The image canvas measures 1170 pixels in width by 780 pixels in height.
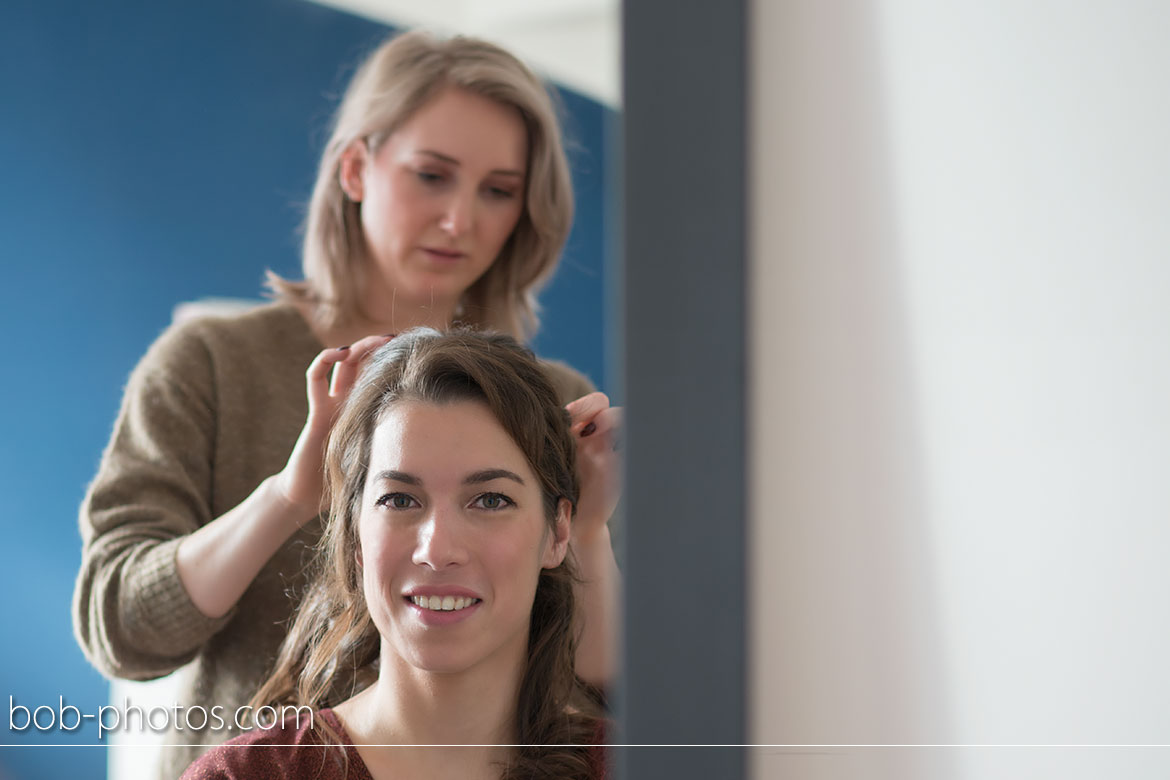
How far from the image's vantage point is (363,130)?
514 mm

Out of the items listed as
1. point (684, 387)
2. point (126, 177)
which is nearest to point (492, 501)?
point (684, 387)

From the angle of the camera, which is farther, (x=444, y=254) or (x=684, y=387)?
(x=444, y=254)

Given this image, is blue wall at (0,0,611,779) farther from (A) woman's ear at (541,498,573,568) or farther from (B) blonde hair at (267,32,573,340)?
(A) woman's ear at (541,498,573,568)

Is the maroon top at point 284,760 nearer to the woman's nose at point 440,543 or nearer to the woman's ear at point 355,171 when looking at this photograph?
the woman's nose at point 440,543

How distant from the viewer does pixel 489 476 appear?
421 millimetres

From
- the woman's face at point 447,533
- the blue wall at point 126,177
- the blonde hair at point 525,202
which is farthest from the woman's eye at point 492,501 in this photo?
the blue wall at point 126,177

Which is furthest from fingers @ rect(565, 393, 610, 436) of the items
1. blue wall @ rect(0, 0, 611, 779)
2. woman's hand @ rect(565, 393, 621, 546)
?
blue wall @ rect(0, 0, 611, 779)

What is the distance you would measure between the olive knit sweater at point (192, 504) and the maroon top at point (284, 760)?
6cm

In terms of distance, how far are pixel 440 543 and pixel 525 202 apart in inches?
7.3

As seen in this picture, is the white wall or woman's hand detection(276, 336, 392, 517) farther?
woman's hand detection(276, 336, 392, 517)

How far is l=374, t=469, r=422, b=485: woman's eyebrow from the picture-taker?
42 centimetres

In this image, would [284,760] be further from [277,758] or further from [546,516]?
[546,516]

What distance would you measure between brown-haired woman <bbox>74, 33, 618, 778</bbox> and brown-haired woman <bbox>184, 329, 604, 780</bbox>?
0.10 ft

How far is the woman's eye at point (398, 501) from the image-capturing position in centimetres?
Result: 42
